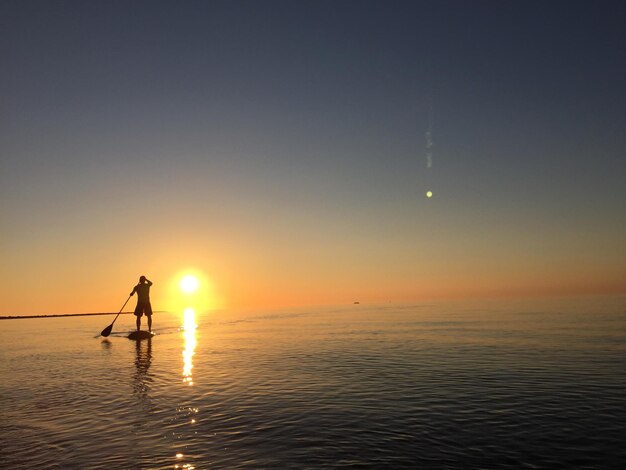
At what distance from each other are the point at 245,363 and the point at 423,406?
472 inches

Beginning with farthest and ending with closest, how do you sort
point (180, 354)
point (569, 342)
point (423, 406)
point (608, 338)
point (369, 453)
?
point (608, 338) → point (569, 342) → point (180, 354) → point (423, 406) → point (369, 453)

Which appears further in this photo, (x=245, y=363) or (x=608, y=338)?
(x=608, y=338)

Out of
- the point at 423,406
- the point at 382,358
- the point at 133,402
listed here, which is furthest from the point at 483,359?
the point at 133,402

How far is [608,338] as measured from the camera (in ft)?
99.8

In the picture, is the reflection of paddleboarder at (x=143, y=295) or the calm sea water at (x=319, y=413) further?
the reflection of paddleboarder at (x=143, y=295)

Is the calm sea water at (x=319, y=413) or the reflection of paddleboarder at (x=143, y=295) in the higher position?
the reflection of paddleboarder at (x=143, y=295)

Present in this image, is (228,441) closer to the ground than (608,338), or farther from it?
farther from it

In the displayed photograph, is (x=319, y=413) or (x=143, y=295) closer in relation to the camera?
(x=319, y=413)

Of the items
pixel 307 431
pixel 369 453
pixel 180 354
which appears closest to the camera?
pixel 369 453

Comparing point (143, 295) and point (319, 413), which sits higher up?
point (143, 295)

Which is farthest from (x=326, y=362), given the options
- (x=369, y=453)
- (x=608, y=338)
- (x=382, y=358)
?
(x=608, y=338)

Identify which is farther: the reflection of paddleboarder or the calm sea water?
the reflection of paddleboarder

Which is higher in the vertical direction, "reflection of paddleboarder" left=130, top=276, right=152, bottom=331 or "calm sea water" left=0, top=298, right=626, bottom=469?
"reflection of paddleboarder" left=130, top=276, right=152, bottom=331

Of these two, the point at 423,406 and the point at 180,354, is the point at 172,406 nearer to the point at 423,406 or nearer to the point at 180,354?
the point at 423,406
